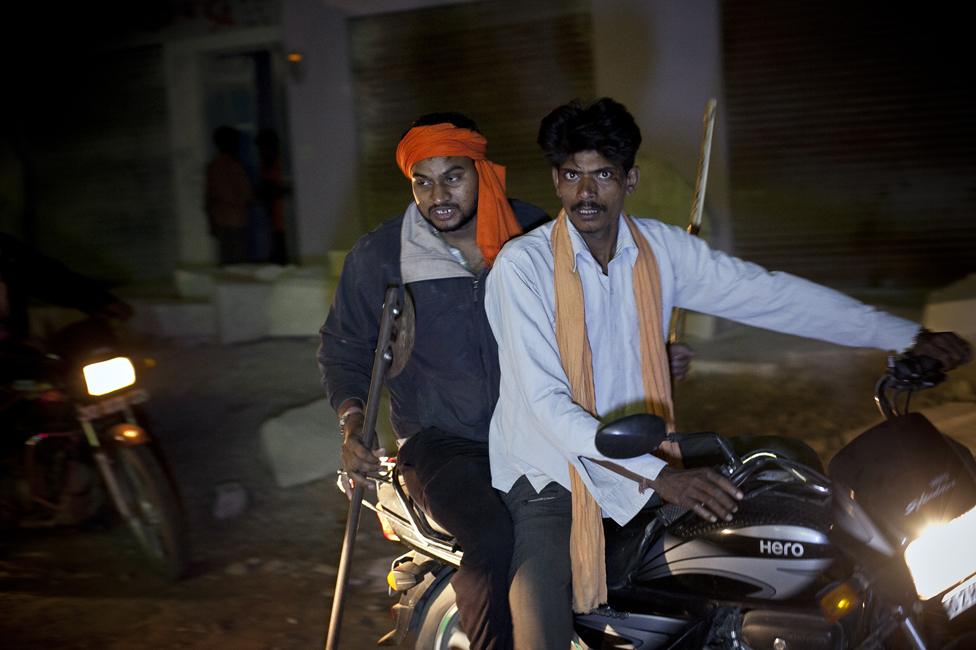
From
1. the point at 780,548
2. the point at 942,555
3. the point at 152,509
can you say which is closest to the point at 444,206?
the point at 780,548

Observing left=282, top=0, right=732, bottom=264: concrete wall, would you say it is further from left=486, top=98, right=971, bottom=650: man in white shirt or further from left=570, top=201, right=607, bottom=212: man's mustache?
left=570, top=201, right=607, bottom=212: man's mustache

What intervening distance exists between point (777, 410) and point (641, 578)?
3.92 metres

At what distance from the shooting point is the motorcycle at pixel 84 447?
4.68 meters

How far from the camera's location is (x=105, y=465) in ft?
15.4

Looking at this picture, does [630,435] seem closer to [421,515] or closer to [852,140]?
[421,515]

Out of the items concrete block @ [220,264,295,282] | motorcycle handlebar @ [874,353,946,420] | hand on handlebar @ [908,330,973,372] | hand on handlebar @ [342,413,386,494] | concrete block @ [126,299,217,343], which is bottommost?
concrete block @ [126,299,217,343]

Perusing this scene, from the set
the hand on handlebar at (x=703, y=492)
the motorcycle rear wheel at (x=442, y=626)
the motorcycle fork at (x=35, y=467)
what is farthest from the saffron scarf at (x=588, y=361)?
the motorcycle fork at (x=35, y=467)

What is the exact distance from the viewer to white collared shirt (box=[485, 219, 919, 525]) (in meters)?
2.59

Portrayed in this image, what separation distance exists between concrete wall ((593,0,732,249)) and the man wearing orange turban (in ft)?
17.5

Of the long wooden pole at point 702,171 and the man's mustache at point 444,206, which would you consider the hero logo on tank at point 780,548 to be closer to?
the long wooden pole at point 702,171

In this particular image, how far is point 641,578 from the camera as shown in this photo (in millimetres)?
2609

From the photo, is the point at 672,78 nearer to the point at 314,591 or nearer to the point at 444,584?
the point at 314,591

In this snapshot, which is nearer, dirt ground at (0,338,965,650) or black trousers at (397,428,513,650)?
black trousers at (397,428,513,650)

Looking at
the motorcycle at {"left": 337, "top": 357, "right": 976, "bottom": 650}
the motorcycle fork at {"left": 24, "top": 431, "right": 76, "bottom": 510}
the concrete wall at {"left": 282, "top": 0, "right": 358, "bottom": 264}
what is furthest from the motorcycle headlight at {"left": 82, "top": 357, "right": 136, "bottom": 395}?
the concrete wall at {"left": 282, "top": 0, "right": 358, "bottom": 264}
